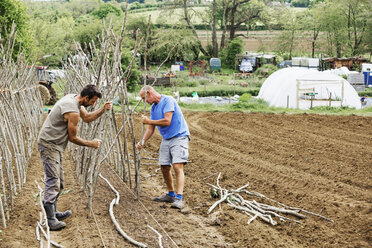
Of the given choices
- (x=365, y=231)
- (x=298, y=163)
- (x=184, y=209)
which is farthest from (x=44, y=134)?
(x=298, y=163)

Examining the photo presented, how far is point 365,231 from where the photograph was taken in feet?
15.8

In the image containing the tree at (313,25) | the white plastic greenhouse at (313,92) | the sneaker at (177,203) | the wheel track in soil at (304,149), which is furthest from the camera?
the tree at (313,25)

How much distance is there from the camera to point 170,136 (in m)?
5.77

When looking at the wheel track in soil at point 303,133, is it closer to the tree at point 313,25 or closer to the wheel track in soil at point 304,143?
the wheel track in soil at point 304,143

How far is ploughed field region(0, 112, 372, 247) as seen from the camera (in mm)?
4691

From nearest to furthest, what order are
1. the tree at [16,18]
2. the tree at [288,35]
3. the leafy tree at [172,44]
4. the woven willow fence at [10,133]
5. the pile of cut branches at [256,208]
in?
1. the pile of cut branches at [256,208]
2. the woven willow fence at [10,133]
3. the tree at [16,18]
4. the leafy tree at [172,44]
5. the tree at [288,35]

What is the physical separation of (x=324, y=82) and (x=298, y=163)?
11611 millimetres

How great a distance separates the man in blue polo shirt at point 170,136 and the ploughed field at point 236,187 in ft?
Result: 0.95

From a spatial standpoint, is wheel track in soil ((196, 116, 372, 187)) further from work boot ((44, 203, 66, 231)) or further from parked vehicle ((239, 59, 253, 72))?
parked vehicle ((239, 59, 253, 72))

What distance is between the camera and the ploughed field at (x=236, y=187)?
15.4 ft

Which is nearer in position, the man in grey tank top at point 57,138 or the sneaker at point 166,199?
the man in grey tank top at point 57,138

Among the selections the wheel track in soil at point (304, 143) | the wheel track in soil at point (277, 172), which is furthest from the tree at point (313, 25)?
the wheel track in soil at point (277, 172)

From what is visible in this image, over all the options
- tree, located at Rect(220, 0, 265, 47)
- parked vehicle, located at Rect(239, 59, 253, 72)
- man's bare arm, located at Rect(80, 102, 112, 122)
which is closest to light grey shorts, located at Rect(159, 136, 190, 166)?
man's bare arm, located at Rect(80, 102, 112, 122)

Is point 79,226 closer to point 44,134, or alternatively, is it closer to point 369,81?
point 44,134
